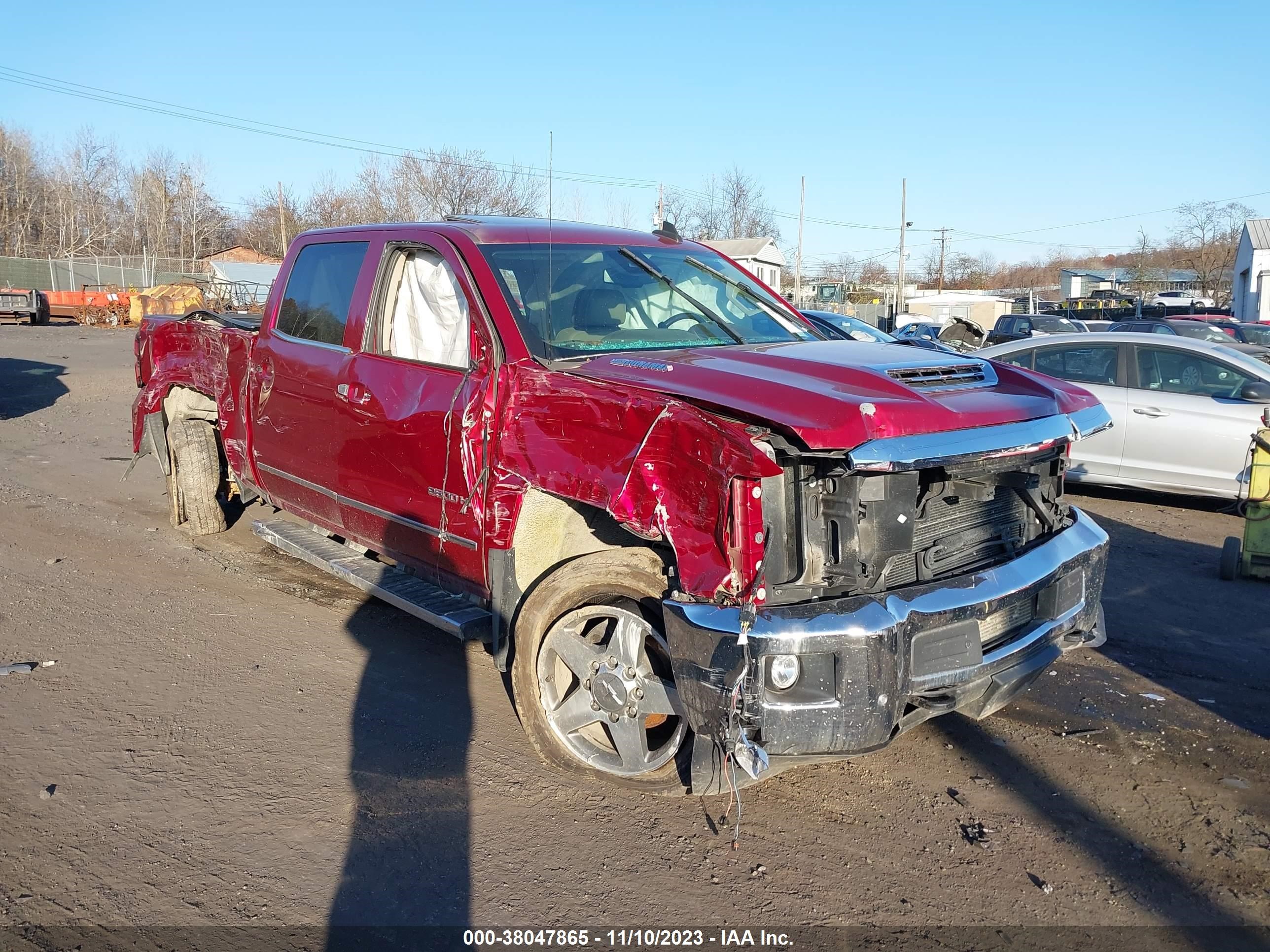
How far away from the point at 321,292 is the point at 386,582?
168 cm

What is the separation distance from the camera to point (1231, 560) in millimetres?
6395

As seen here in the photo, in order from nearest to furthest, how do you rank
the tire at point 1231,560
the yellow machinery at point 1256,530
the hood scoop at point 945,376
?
1. the hood scoop at point 945,376
2. the yellow machinery at point 1256,530
3. the tire at point 1231,560

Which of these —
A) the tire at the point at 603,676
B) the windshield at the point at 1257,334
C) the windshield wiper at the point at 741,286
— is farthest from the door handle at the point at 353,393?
the windshield at the point at 1257,334

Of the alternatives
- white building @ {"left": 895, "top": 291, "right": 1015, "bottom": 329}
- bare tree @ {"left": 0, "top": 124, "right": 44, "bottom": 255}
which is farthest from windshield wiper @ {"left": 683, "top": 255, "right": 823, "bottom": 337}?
bare tree @ {"left": 0, "top": 124, "right": 44, "bottom": 255}

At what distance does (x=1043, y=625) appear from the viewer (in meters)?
3.66

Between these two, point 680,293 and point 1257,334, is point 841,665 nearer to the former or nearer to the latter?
point 680,293

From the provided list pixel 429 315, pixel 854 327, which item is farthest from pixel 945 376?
pixel 854 327

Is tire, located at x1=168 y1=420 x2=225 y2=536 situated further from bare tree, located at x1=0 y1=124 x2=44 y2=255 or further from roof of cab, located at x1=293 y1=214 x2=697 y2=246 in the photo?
bare tree, located at x1=0 y1=124 x2=44 y2=255

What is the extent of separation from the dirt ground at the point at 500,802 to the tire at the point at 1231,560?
2.21 ft

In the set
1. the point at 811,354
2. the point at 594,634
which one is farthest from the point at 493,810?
the point at 811,354

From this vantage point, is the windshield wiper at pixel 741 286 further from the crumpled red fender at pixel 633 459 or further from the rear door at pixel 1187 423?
the rear door at pixel 1187 423

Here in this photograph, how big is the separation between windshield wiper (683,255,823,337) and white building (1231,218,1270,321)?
40651 millimetres

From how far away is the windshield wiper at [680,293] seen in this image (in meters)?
4.46

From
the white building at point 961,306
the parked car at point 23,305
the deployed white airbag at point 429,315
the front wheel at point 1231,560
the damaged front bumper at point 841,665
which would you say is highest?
the white building at point 961,306
